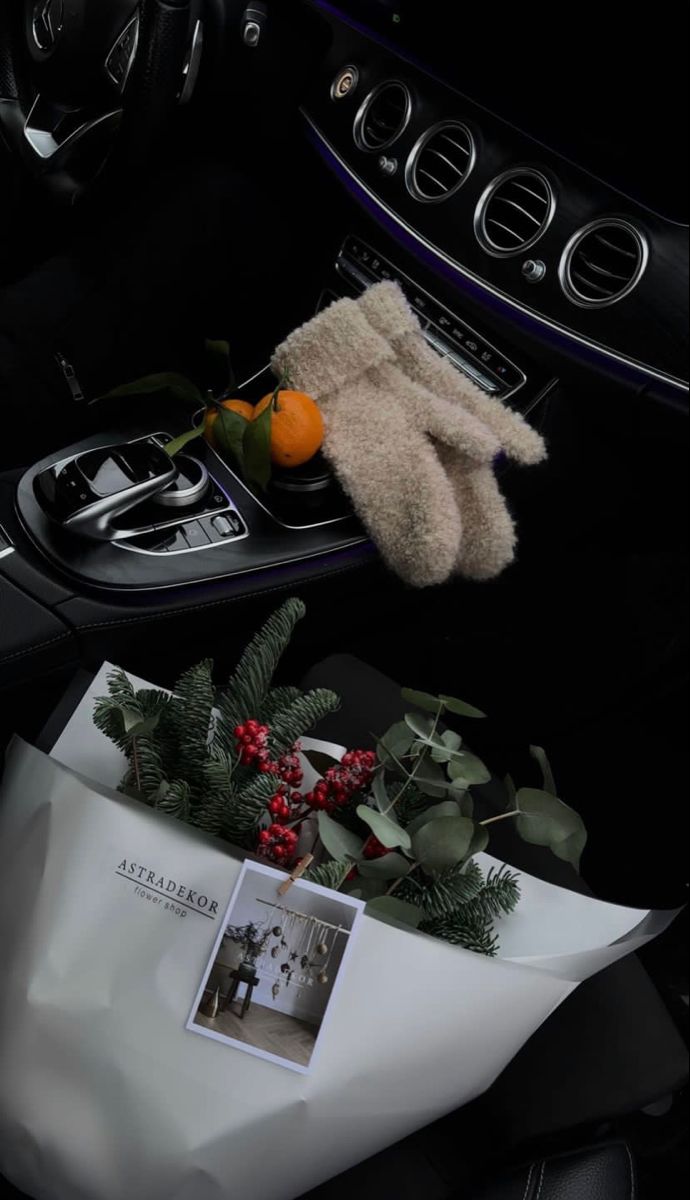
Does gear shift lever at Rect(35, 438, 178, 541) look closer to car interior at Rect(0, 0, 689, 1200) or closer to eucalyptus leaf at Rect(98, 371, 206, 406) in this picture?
car interior at Rect(0, 0, 689, 1200)

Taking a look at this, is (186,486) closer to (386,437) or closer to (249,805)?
(386,437)

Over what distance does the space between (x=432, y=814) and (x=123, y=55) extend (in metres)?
0.97

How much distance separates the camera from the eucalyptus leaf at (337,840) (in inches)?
26.1

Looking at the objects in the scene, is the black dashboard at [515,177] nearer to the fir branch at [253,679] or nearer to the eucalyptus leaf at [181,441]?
the eucalyptus leaf at [181,441]

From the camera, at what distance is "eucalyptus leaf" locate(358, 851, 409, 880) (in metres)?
0.66

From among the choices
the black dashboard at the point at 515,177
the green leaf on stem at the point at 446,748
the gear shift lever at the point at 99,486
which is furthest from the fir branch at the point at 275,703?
the black dashboard at the point at 515,177

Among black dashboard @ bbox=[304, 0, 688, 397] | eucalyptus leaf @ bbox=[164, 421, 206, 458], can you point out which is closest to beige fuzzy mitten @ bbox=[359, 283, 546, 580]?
black dashboard @ bbox=[304, 0, 688, 397]

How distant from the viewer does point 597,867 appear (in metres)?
1.59

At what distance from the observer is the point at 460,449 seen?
48.2 inches

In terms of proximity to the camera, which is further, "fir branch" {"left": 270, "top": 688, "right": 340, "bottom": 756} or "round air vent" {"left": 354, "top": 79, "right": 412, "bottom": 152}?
"round air vent" {"left": 354, "top": 79, "right": 412, "bottom": 152}

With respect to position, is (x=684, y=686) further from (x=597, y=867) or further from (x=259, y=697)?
(x=259, y=697)

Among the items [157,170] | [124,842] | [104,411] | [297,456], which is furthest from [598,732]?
[124,842]

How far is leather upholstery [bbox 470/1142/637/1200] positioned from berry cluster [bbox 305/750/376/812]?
0.98 ft

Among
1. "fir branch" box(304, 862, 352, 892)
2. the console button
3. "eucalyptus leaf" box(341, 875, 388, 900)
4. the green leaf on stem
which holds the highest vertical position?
the green leaf on stem
